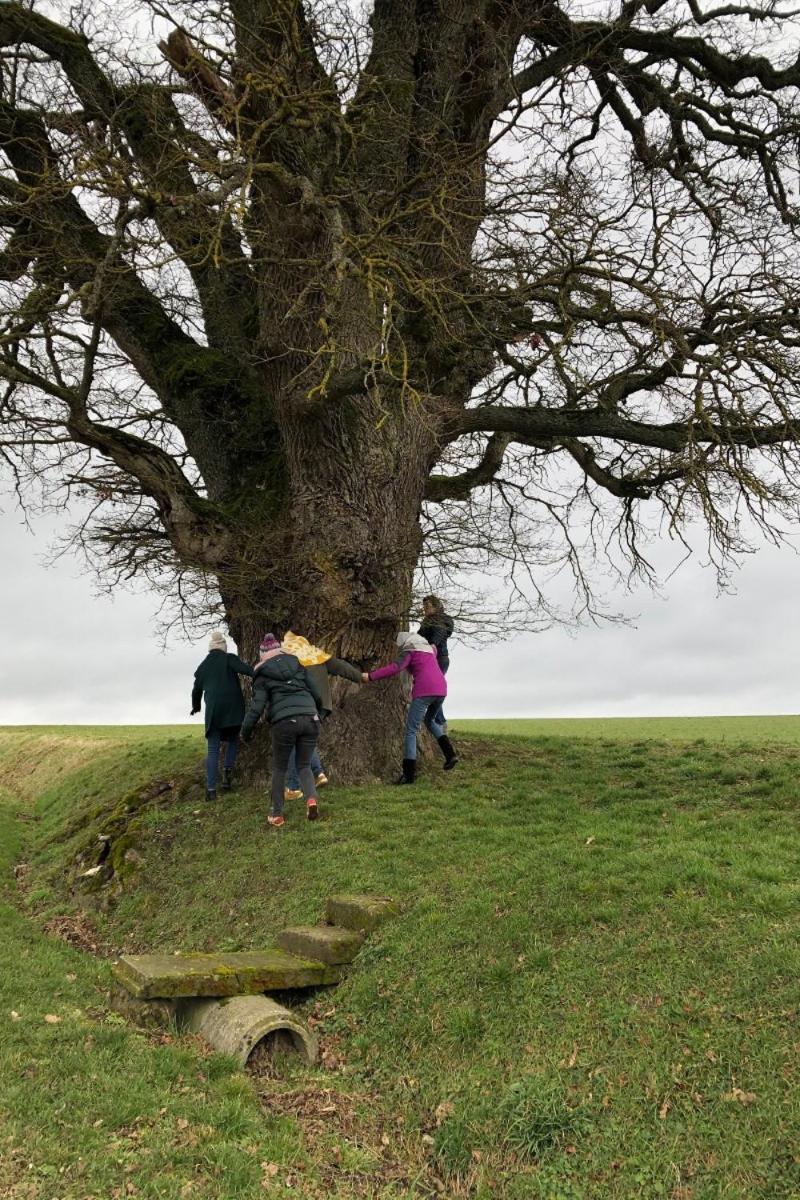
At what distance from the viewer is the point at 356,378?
38.4ft

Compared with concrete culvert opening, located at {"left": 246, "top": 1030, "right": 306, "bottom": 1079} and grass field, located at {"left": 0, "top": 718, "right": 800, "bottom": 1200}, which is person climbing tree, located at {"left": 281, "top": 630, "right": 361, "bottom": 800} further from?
concrete culvert opening, located at {"left": 246, "top": 1030, "right": 306, "bottom": 1079}

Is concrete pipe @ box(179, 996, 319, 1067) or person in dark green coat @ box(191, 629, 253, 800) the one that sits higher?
person in dark green coat @ box(191, 629, 253, 800)

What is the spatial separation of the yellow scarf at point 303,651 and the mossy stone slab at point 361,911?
4.12m

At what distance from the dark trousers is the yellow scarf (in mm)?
1065

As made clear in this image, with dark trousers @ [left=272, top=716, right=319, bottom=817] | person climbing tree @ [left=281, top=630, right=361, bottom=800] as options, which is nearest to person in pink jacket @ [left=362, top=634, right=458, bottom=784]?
person climbing tree @ [left=281, top=630, right=361, bottom=800]

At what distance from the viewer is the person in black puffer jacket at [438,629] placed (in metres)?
13.8

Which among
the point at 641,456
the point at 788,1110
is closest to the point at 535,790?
the point at 641,456

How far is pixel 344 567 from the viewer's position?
510 inches

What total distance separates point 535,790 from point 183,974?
266 inches

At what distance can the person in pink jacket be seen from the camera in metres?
12.8

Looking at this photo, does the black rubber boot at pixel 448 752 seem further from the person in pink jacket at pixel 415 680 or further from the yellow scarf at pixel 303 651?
the yellow scarf at pixel 303 651

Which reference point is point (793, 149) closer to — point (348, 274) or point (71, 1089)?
point (348, 274)

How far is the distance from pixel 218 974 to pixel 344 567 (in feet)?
22.9

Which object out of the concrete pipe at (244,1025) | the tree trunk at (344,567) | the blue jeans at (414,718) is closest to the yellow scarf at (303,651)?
the tree trunk at (344,567)
